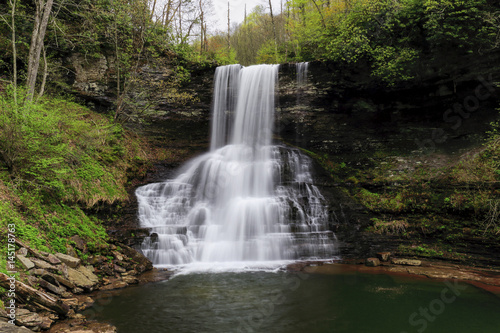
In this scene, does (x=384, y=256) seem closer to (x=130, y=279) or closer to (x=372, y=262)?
(x=372, y=262)

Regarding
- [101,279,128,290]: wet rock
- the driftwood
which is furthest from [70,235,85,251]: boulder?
the driftwood

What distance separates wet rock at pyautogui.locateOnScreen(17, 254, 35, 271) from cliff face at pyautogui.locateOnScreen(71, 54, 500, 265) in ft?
30.6

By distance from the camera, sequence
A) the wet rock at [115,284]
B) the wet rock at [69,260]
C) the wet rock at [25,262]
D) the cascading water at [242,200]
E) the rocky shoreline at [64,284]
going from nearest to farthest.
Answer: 1. the rocky shoreline at [64,284]
2. the wet rock at [25,262]
3. the wet rock at [69,260]
4. the wet rock at [115,284]
5. the cascading water at [242,200]

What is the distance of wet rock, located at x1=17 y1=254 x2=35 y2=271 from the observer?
5.61 metres

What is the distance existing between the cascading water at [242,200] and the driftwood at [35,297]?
4.34 meters

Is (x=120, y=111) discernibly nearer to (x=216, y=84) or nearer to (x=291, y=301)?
(x=216, y=84)

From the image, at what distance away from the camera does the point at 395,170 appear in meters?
13.6

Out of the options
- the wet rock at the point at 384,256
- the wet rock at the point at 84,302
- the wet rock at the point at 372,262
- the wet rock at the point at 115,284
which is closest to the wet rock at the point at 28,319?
the wet rock at the point at 84,302

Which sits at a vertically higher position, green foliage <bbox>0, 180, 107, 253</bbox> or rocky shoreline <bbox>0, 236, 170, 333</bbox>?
green foliage <bbox>0, 180, 107, 253</bbox>

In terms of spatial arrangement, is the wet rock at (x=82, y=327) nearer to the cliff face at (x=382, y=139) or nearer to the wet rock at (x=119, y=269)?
the wet rock at (x=119, y=269)

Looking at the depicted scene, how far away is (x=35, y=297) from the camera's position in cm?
518

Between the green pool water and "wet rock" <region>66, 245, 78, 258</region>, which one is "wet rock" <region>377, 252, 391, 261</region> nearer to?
the green pool water

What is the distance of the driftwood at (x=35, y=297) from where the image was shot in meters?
4.96

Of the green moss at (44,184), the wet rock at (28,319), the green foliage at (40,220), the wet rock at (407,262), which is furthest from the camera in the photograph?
the wet rock at (407,262)
